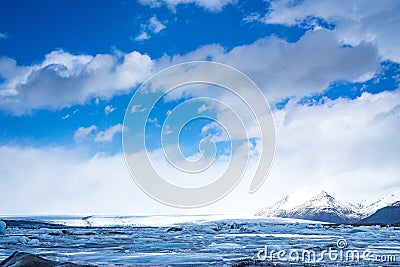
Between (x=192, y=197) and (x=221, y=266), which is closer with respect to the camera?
(x=221, y=266)

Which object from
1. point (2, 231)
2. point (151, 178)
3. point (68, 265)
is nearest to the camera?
point (68, 265)

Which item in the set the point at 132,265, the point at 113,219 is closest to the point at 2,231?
the point at 132,265

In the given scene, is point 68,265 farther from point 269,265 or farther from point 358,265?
point 358,265

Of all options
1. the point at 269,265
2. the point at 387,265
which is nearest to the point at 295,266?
the point at 269,265

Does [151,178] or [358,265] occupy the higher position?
[151,178]

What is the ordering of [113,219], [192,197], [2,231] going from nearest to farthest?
[192,197] → [2,231] → [113,219]

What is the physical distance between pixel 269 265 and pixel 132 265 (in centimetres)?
284

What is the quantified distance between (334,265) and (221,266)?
2342 millimetres

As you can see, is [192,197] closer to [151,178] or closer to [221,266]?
[151,178]

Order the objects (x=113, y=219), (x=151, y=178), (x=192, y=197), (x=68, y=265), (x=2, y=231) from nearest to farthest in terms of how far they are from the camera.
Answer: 1. (x=68, y=265)
2. (x=151, y=178)
3. (x=192, y=197)
4. (x=2, y=231)
5. (x=113, y=219)

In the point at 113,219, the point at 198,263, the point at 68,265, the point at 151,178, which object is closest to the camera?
the point at 68,265

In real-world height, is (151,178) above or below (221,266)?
above

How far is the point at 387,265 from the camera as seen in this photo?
324 inches

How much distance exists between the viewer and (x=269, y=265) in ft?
26.6
